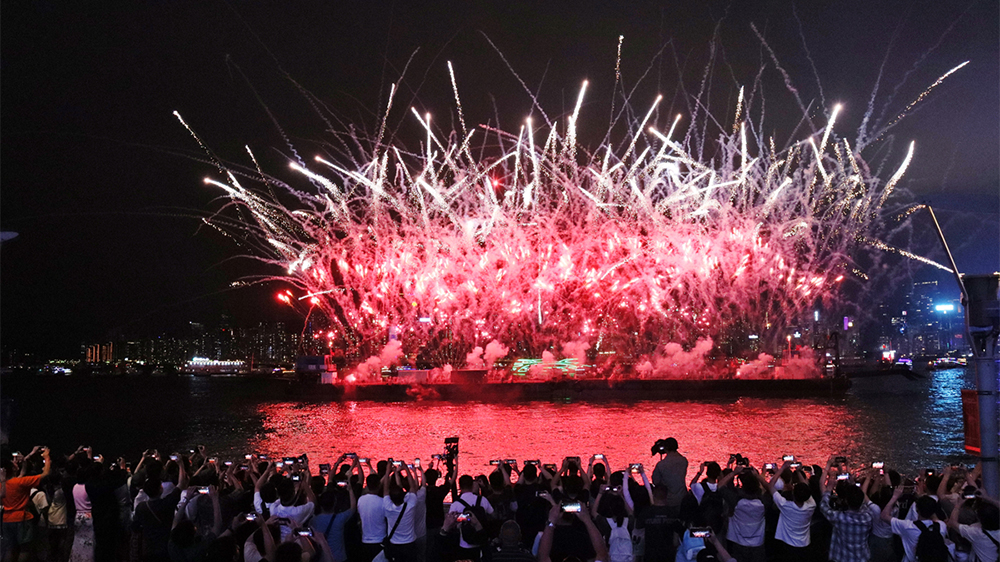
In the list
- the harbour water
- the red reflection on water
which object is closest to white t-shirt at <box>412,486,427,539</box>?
the red reflection on water

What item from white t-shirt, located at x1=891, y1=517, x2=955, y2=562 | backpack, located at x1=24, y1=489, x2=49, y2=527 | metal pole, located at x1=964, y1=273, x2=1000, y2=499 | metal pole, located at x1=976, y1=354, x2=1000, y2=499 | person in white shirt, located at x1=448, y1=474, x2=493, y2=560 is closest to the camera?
white t-shirt, located at x1=891, y1=517, x2=955, y2=562

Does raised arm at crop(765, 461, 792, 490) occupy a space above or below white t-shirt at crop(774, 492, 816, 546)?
above

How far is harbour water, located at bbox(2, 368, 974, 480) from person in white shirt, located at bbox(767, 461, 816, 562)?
1519 centimetres

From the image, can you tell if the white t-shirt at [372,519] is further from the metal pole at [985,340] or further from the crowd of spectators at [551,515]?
the metal pole at [985,340]

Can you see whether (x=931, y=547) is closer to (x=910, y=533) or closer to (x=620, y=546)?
(x=910, y=533)

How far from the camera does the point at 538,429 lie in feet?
116

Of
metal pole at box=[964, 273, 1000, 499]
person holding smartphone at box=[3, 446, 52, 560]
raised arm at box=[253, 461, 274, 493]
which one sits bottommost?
person holding smartphone at box=[3, 446, 52, 560]

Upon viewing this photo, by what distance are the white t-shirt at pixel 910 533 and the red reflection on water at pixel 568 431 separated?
13.9 meters

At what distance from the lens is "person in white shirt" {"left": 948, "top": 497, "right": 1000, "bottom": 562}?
16.8ft

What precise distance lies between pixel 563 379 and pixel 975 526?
2574 inches

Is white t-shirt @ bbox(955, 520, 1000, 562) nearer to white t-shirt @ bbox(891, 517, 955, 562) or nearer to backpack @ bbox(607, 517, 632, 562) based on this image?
white t-shirt @ bbox(891, 517, 955, 562)

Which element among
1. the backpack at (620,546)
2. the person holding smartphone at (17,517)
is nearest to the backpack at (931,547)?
the backpack at (620,546)

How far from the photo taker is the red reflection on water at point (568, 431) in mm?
26031

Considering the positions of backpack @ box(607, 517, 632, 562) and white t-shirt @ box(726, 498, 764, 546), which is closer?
backpack @ box(607, 517, 632, 562)
